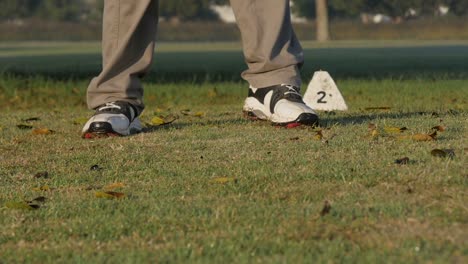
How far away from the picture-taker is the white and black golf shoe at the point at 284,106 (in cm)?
482

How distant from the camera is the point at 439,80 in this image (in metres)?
11.3

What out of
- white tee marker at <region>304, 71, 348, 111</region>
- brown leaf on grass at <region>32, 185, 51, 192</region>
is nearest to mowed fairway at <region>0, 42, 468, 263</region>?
brown leaf on grass at <region>32, 185, 51, 192</region>

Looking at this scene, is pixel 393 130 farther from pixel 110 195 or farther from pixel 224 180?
pixel 110 195

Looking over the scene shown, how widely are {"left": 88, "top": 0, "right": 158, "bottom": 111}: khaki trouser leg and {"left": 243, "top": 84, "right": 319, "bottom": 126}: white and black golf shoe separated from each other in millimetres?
517

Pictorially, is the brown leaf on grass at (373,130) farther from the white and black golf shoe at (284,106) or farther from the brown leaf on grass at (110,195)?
the brown leaf on grass at (110,195)

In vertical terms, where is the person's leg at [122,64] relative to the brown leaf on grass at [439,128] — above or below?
above

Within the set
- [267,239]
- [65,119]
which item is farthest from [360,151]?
[65,119]

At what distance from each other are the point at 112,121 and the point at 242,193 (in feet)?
5.77

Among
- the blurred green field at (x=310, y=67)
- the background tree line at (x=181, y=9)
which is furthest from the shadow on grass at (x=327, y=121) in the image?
the background tree line at (x=181, y=9)

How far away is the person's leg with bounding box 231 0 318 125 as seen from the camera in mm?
4812

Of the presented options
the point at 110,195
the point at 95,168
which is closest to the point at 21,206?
the point at 110,195

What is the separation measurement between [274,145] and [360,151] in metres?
0.44

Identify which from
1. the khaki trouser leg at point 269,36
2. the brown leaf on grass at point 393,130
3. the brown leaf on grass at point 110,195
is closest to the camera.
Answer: the brown leaf on grass at point 110,195

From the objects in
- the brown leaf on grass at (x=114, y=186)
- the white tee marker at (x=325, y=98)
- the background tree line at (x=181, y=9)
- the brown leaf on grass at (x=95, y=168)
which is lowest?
the background tree line at (x=181, y=9)
